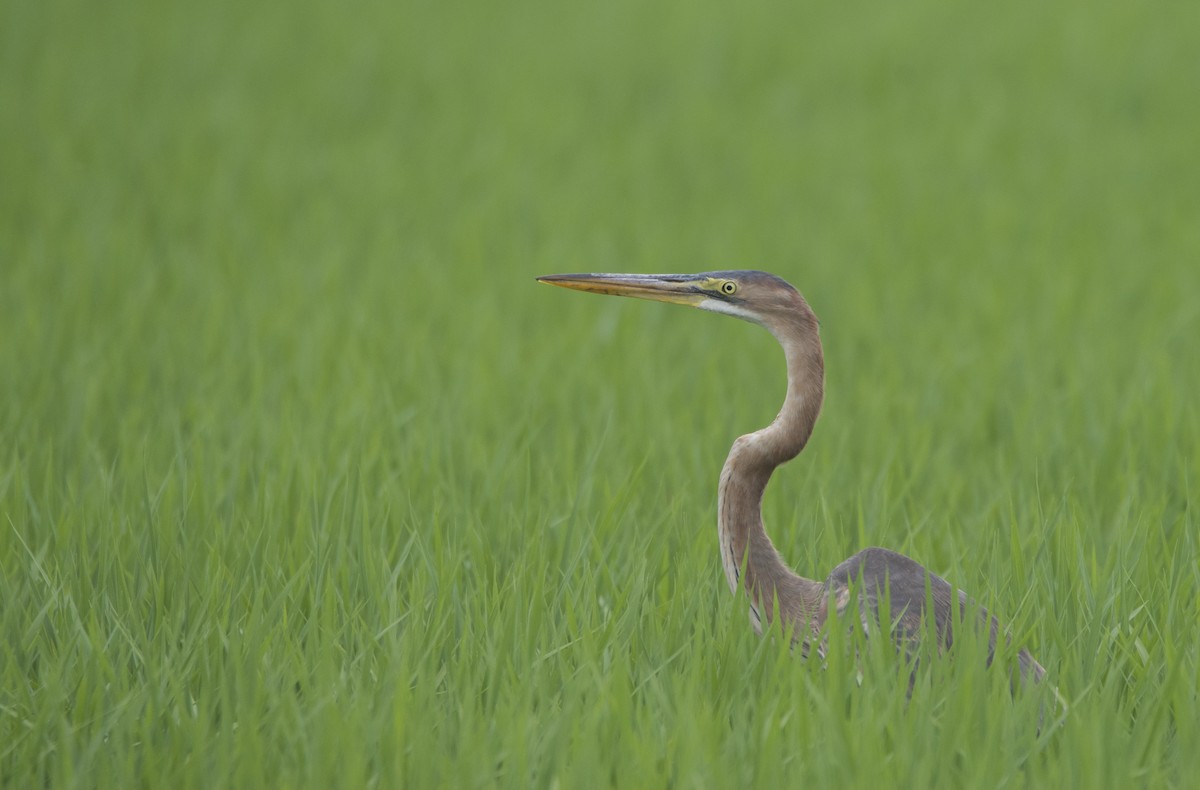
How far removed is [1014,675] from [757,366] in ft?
9.63

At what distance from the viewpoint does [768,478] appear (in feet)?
8.77

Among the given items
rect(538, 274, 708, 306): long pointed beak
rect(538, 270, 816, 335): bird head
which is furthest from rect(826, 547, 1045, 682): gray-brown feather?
rect(538, 274, 708, 306): long pointed beak

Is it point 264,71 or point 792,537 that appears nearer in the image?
point 792,537

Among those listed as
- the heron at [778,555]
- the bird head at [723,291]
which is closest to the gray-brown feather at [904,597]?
A: the heron at [778,555]

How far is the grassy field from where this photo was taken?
2400 millimetres

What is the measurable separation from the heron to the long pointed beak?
0.04 meters

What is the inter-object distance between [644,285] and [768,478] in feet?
1.55

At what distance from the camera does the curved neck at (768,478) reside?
264 centimetres

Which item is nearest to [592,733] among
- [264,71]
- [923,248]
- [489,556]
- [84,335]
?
[489,556]

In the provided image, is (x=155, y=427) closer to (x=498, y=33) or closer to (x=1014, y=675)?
(x=1014, y=675)

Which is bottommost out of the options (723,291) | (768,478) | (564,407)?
(564,407)

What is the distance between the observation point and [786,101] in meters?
10.5

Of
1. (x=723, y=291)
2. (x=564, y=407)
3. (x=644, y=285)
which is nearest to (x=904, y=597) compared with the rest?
(x=723, y=291)

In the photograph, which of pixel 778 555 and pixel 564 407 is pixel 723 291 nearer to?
pixel 778 555
